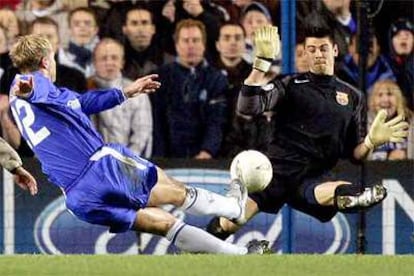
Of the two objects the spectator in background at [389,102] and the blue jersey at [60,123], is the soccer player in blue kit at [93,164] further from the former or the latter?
the spectator in background at [389,102]

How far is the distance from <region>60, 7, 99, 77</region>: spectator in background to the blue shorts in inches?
109

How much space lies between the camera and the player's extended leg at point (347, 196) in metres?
12.9

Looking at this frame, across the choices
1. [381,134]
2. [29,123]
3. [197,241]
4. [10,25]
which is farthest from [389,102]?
[29,123]

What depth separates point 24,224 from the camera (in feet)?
48.5

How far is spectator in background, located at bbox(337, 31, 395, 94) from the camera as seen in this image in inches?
562

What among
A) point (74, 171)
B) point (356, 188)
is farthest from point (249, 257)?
point (356, 188)

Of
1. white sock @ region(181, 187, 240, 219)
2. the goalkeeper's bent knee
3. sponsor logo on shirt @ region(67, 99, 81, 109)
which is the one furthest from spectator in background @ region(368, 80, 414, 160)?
sponsor logo on shirt @ region(67, 99, 81, 109)

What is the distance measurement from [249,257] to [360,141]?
2.90 meters

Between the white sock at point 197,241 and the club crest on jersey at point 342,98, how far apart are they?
2.30 meters

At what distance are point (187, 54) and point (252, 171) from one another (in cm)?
230

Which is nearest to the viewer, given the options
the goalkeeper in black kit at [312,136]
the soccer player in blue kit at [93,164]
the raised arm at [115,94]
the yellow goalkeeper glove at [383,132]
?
the raised arm at [115,94]

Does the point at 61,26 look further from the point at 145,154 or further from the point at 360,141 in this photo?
the point at 360,141

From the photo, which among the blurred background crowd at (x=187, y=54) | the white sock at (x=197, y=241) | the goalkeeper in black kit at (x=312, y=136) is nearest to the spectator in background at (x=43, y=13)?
the blurred background crowd at (x=187, y=54)

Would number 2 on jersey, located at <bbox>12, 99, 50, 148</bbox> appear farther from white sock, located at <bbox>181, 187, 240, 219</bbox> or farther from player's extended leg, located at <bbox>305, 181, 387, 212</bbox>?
player's extended leg, located at <bbox>305, 181, 387, 212</bbox>
